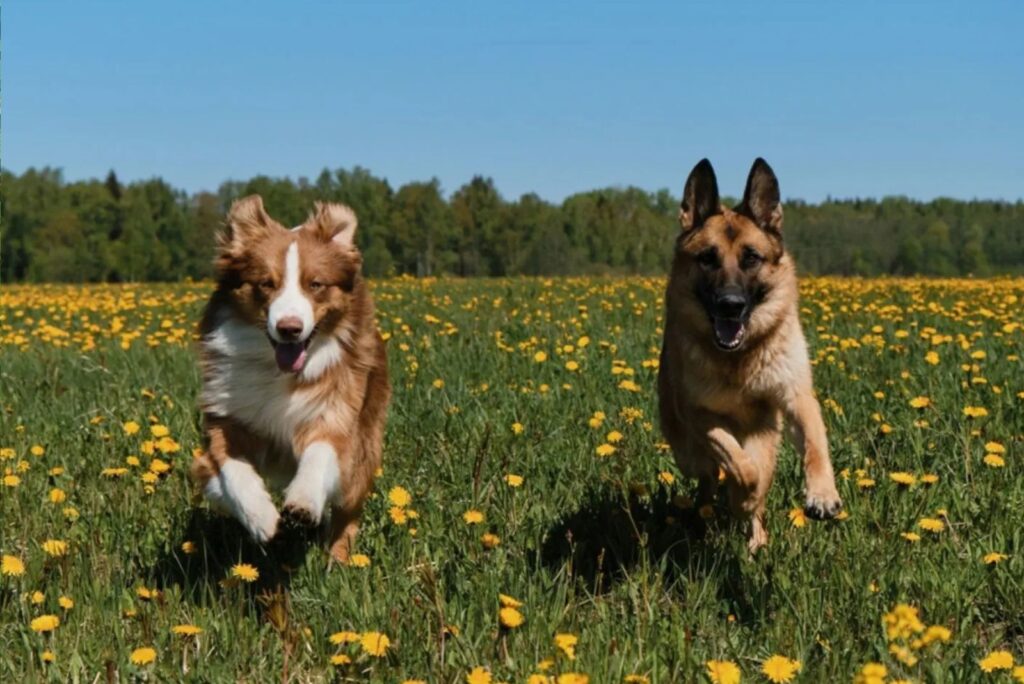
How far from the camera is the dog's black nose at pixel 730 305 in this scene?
441 cm

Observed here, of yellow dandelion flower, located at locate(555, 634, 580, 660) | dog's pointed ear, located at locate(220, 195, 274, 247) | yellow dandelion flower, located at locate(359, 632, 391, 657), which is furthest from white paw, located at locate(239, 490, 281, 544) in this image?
yellow dandelion flower, located at locate(555, 634, 580, 660)

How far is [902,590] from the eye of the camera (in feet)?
11.3

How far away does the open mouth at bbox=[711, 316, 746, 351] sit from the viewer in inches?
176

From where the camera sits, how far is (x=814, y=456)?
13.1 feet

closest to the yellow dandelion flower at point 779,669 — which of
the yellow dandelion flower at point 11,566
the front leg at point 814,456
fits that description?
the front leg at point 814,456

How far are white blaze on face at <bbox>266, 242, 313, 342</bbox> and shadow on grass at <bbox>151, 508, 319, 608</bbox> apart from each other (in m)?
0.75

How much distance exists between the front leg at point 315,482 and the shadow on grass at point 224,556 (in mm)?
185

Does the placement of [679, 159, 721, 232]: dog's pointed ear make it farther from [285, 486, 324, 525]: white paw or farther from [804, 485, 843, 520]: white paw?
[285, 486, 324, 525]: white paw

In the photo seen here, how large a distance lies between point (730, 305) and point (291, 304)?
186 cm

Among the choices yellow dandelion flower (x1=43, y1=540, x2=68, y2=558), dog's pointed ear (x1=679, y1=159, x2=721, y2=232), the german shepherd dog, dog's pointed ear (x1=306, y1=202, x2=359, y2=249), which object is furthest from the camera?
dog's pointed ear (x1=679, y1=159, x2=721, y2=232)

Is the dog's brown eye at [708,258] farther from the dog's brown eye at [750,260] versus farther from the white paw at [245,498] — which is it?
the white paw at [245,498]

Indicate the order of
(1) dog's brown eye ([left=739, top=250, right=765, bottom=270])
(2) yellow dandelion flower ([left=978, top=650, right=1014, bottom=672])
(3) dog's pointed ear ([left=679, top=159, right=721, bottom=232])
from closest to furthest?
(2) yellow dandelion flower ([left=978, top=650, right=1014, bottom=672])
(1) dog's brown eye ([left=739, top=250, right=765, bottom=270])
(3) dog's pointed ear ([left=679, top=159, right=721, bottom=232])

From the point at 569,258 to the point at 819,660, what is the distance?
2595 inches

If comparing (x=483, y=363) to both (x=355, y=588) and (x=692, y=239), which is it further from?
(x=355, y=588)
